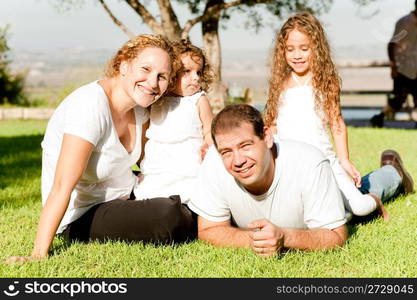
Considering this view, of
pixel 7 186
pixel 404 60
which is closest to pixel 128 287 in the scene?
pixel 7 186

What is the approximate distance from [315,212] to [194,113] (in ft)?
3.86

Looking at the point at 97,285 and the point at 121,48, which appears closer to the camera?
the point at 97,285

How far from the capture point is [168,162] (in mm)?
4465

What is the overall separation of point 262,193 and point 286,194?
141 mm

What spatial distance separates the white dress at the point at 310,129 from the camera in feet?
15.6

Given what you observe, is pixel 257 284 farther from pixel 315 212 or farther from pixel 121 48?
pixel 121 48

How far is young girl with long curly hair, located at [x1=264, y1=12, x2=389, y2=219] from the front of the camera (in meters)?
4.98

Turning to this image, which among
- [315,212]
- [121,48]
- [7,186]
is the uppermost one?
[121,48]

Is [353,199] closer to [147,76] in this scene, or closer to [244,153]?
[244,153]

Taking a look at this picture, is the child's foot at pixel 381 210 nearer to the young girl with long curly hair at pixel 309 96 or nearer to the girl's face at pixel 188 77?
the young girl with long curly hair at pixel 309 96

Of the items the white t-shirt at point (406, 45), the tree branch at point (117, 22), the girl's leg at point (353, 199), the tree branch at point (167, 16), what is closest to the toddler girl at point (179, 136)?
the girl's leg at point (353, 199)

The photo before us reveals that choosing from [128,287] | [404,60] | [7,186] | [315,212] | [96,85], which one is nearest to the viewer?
[128,287]

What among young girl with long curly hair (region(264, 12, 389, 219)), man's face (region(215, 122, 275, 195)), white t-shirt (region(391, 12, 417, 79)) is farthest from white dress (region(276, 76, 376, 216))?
white t-shirt (region(391, 12, 417, 79))

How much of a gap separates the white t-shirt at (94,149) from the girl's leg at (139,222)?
105 mm
